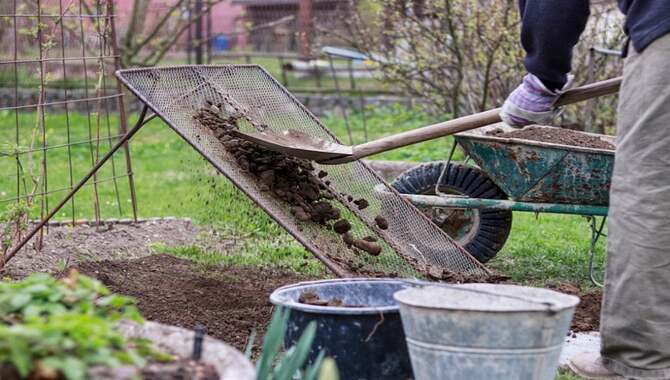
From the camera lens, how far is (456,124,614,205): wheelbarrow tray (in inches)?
206

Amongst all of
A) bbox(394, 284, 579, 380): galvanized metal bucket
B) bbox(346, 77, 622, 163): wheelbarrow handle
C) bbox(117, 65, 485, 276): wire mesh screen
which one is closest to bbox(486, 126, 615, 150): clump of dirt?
bbox(117, 65, 485, 276): wire mesh screen

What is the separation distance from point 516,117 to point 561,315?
4.54ft

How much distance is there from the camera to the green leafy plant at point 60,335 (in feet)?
6.37

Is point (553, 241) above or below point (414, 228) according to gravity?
below

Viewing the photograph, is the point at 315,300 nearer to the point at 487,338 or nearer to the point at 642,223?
the point at 487,338

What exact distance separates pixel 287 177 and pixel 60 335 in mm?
2652

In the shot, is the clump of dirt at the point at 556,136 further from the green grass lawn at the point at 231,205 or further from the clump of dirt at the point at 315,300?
the clump of dirt at the point at 315,300

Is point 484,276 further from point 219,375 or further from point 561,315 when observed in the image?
point 219,375

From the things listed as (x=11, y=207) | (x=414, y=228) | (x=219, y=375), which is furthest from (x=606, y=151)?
(x=219, y=375)

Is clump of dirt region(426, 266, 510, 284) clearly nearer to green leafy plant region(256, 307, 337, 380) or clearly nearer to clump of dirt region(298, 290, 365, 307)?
clump of dirt region(298, 290, 365, 307)

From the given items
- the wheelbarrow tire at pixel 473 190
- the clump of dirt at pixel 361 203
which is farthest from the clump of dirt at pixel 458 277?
the wheelbarrow tire at pixel 473 190

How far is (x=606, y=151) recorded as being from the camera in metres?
5.15

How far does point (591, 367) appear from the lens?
3648mm

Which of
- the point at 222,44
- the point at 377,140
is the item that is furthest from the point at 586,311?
the point at 222,44
